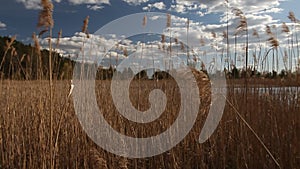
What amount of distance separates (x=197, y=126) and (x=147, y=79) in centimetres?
117

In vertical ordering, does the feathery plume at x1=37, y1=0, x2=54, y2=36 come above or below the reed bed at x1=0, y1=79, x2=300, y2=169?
above

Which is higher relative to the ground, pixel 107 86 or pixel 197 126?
pixel 107 86

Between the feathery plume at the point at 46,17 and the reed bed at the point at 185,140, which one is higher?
the feathery plume at the point at 46,17

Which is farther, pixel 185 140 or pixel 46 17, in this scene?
pixel 185 140

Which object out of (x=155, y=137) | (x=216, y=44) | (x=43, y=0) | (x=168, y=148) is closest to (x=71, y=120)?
(x=155, y=137)

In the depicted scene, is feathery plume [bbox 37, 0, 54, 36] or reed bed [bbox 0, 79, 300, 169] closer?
feathery plume [bbox 37, 0, 54, 36]

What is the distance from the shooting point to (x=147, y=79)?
3387 mm

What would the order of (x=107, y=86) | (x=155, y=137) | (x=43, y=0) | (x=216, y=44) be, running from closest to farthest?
(x=43, y=0), (x=155, y=137), (x=216, y=44), (x=107, y=86)

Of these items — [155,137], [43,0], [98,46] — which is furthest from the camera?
[98,46]

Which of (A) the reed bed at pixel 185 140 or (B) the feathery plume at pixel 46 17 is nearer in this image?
(B) the feathery plume at pixel 46 17

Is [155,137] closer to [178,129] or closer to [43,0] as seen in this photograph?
[178,129]

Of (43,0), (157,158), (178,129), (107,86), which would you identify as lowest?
(157,158)

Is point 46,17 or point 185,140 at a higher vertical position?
point 46,17

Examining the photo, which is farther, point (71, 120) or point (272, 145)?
point (71, 120)
